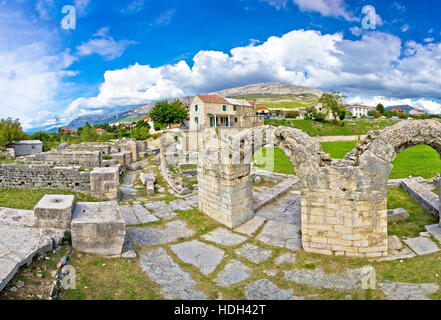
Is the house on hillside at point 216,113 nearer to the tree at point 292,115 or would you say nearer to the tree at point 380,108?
the tree at point 292,115

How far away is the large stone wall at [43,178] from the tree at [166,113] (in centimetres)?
4084

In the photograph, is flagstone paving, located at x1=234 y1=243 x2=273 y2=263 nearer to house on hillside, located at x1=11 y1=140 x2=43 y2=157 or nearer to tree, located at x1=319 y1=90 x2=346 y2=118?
house on hillside, located at x1=11 y1=140 x2=43 y2=157

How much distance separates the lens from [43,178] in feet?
33.1

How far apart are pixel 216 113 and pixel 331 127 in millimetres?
24084

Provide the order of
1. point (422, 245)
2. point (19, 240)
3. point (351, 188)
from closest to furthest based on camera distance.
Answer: point (19, 240), point (351, 188), point (422, 245)

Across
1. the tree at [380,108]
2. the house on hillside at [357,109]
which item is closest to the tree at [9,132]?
the tree at [380,108]

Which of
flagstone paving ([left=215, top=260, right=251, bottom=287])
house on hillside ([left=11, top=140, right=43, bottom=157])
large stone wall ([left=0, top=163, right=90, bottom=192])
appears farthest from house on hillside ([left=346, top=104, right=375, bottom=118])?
flagstone paving ([left=215, top=260, right=251, bottom=287])

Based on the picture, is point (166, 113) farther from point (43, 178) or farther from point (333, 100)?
point (43, 178)

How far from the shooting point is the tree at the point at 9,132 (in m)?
25.5

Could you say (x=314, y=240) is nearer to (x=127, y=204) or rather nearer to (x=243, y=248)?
(x=243, y=248)

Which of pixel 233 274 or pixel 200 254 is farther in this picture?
pixel 200 254

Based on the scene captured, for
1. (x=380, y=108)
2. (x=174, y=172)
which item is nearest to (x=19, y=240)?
(x=174, y=172)

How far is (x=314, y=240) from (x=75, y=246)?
5428 mm

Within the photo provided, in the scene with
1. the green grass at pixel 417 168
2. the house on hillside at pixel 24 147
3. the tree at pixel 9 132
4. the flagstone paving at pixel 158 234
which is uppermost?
the tree at pixel 9 132
